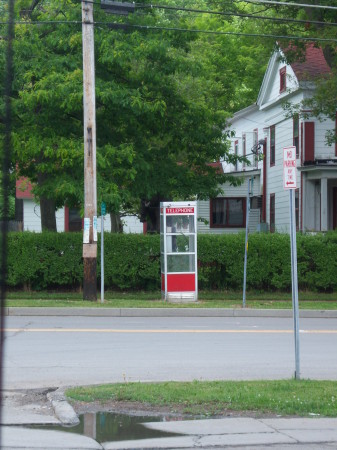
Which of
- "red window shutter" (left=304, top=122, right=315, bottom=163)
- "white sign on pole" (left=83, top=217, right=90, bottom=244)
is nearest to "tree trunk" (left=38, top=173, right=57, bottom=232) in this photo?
"white sign on pole" (left=83, top=217, right=90, bottom=244)

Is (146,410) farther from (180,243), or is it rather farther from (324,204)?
(324,204)

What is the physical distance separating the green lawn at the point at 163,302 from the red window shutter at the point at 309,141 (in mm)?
8717

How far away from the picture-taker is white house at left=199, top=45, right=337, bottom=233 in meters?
30.2

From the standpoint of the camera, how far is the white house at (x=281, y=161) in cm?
3025

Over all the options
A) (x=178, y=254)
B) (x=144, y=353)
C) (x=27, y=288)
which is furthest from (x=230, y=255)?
(x=144, y=353)

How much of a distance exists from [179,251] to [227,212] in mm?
19048

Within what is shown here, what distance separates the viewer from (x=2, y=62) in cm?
2105

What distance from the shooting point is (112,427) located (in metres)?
7.39

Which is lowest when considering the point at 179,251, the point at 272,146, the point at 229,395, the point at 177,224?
the point at 229,395

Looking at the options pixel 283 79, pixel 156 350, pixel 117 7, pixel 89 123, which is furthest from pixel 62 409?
pixel 283 79

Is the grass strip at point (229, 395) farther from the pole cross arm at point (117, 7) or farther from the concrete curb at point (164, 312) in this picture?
the pole cross arm at point (117, 7)

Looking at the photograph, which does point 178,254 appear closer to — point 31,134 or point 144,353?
point 31,134

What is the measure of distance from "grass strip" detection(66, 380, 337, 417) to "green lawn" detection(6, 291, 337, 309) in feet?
32.5

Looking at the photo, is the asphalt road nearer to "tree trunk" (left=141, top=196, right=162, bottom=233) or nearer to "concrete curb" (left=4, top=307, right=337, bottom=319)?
"concrete curb" (left=4, top=307, right=337, bottom=319)
